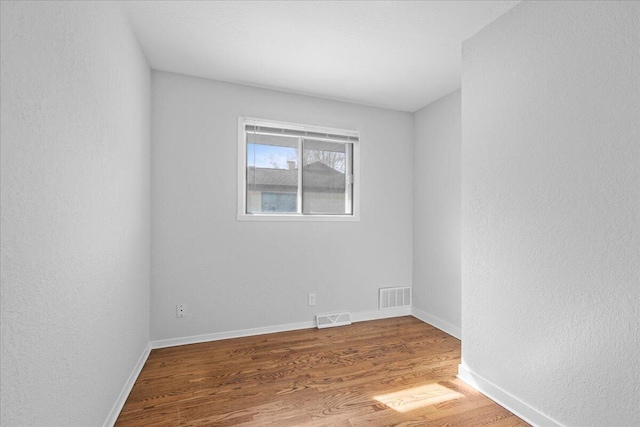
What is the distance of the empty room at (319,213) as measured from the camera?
3.88 feet

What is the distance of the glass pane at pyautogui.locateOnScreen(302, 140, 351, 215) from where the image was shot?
10.7 feet

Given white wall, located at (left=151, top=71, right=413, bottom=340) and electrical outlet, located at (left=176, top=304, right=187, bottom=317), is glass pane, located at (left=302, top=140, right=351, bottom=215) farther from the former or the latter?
electrical outlet, located at (left=176, top=304, right=187, bottom=317)

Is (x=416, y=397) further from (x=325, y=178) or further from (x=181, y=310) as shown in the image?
(x=325, y=178)

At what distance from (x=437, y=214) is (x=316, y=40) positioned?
6.97 feet

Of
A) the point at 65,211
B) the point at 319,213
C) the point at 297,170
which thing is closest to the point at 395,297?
the point at 319,213

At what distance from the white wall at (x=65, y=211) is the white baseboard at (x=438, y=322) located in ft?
9.29

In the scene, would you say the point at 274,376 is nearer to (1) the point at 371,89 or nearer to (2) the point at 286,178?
(2) the point at 286,178

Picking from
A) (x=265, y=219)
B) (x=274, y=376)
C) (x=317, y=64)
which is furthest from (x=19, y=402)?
(x=317, y=64)

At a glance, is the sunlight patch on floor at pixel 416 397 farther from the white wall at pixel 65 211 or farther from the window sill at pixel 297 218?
the window sill at pixel 297 218

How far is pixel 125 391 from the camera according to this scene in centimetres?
193

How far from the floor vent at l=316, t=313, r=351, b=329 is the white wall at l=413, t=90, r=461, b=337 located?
908 mm

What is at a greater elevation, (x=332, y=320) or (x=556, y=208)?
(x=556, y=208)

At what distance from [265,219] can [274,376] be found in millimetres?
1413

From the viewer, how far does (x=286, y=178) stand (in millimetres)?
3186
